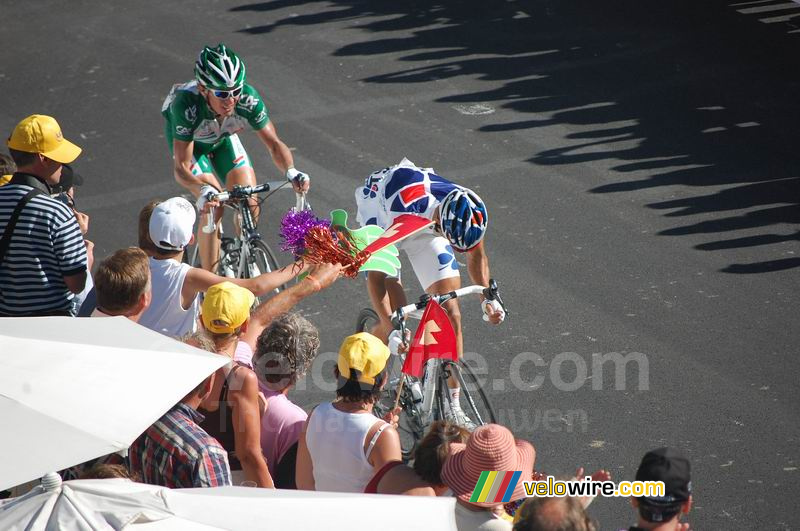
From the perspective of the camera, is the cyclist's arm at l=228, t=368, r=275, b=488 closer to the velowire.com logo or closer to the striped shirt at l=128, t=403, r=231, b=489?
the striped shirt at l=128, t=403, r=231, b=489

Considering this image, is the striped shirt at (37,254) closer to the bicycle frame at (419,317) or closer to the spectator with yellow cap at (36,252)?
the spectator with yellow cap at (36,252)

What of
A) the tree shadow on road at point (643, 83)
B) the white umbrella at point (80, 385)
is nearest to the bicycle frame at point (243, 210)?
the white umbrella at point (80, 385)

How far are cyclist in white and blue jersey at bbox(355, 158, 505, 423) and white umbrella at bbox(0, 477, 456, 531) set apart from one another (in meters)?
2.53

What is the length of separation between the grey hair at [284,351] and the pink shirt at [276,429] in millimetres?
83

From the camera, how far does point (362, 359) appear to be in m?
4.70

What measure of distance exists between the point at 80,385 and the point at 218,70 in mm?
3975

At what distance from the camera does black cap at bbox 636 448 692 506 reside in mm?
3641

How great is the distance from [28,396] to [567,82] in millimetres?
9769

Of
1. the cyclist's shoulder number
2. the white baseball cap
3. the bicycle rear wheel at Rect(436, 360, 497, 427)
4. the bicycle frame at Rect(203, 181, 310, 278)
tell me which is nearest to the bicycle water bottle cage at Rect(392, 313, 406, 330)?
the bicycle rear wheel at Rect(436, 360, 497, 427)

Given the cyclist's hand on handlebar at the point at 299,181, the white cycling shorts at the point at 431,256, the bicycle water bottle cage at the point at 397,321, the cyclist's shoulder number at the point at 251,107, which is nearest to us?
the bicycle water bottle cage at the point at 397,321

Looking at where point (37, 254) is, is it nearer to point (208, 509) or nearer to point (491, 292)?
point (491, 292)

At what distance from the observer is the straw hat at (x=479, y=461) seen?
3900 millimetres

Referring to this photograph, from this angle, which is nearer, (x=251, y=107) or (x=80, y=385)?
(x=80, y=385)

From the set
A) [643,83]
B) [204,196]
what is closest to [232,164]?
[204,196]
